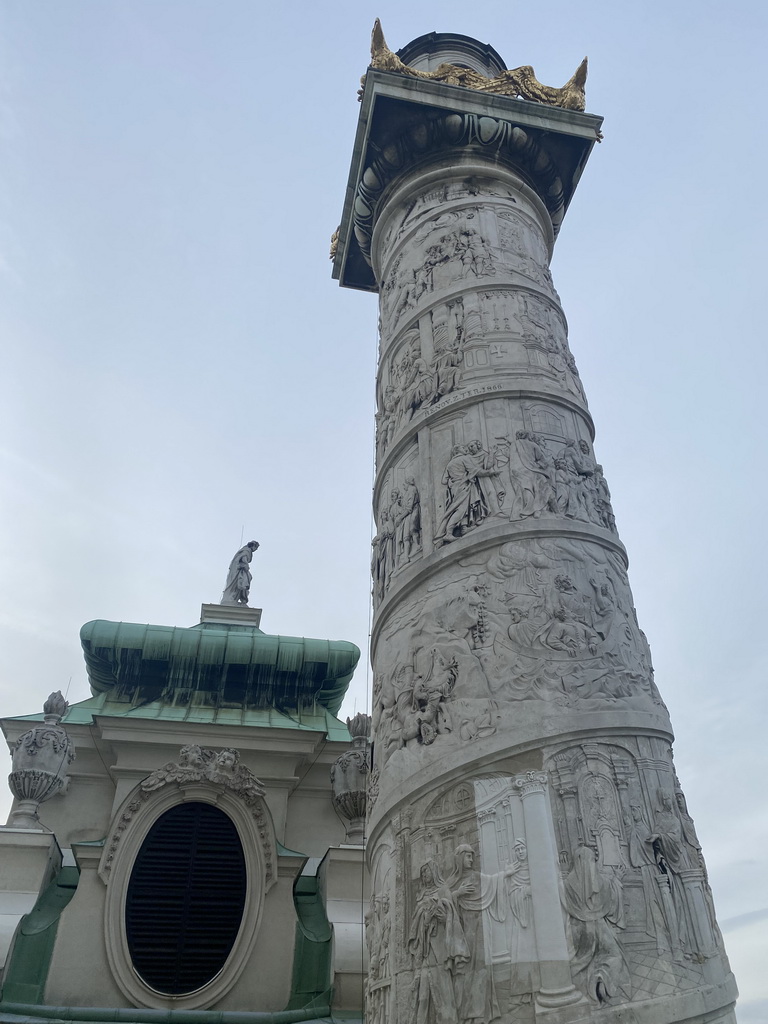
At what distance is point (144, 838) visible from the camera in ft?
31.9

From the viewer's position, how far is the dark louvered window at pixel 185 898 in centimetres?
898

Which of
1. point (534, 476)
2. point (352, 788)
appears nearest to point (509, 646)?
point (534, 476)

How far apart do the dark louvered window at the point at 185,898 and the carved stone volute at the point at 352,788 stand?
1.36m

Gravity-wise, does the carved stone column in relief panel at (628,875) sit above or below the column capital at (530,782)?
below

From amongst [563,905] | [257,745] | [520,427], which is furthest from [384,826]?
[257,745]

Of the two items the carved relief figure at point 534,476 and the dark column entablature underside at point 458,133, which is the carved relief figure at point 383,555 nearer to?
the carved relief figure at point 534,476

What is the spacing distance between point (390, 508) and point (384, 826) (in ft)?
8.79

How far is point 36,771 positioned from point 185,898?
239 cm

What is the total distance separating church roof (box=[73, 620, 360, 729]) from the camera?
12.3 metres

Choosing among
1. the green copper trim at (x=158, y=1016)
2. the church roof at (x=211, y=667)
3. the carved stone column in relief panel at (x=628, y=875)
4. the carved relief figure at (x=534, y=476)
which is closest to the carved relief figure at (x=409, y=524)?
the carved relief figure at (x=534, y=476)

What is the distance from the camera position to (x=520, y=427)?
662 cm

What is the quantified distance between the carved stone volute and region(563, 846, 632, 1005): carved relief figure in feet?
19.5

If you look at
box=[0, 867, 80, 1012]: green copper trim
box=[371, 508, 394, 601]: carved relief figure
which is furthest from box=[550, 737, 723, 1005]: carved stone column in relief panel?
box=[0, 867, 80, 1012]: green copper trim

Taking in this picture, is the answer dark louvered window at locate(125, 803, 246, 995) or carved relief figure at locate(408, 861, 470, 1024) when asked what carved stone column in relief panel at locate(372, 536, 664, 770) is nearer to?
carved relief figure at locate(408, 861, 470, 1024)
